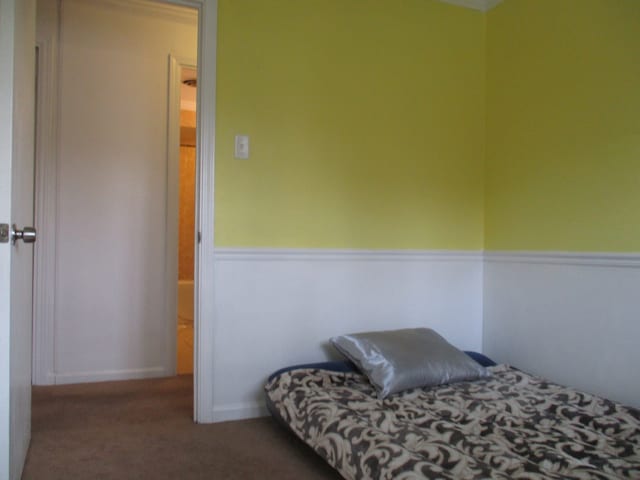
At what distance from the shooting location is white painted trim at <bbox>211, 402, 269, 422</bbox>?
224 centimetres

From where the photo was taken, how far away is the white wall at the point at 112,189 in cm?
293

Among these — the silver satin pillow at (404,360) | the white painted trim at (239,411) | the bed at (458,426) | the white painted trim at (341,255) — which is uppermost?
the white painted trim at (341,255)

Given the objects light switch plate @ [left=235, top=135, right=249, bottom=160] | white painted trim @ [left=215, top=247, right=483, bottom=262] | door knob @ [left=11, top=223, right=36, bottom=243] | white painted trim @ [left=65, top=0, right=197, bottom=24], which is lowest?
white painted trim @ [left=215, top=247, right=483, bottom=262]

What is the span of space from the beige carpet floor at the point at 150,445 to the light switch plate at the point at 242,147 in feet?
4.06

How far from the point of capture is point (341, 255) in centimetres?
248

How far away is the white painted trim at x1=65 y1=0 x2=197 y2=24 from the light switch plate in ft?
4.04

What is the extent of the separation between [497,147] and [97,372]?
2.71m

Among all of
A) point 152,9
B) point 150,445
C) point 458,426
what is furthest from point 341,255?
point 152,9

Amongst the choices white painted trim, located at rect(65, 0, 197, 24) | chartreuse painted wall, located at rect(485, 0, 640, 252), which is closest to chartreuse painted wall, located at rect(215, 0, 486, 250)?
chartreuse painted wall, located at rect(485, 0, 640, 252)

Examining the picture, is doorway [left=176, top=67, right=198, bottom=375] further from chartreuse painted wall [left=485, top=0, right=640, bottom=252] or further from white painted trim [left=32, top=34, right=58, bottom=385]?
chartreuse painted wall [left=485, top=0, right=640, bottom=252]

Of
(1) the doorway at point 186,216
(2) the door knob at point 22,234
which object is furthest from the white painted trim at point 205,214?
(1) the doorway at point 186,216

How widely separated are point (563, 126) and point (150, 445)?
7.66 ft

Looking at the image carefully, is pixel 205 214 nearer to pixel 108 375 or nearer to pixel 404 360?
pixel 404 360

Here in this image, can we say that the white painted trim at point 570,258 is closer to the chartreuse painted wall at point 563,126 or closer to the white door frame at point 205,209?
the chartreuse painted wall at point 563,126
